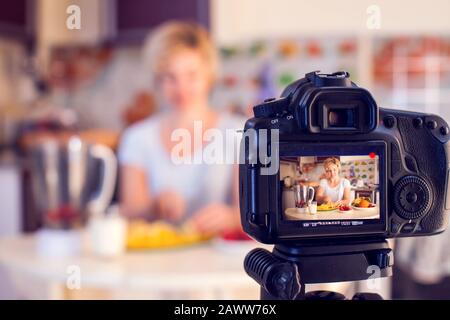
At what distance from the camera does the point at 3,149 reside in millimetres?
2766

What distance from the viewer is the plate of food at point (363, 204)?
412 mm

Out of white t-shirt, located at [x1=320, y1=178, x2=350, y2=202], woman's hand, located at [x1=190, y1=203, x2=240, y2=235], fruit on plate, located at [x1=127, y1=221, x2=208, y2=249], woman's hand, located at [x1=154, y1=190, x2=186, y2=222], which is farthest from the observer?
woman's hand, located at [x1=154, y1=190, x2=186, y2=222]

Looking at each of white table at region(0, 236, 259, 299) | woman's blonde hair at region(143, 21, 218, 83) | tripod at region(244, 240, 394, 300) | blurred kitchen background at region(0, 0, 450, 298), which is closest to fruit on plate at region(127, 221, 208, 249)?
white table at region(0, 236, 259, 299)

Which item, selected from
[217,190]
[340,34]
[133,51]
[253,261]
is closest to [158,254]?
[217,190]

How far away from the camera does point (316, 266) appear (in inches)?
16.3

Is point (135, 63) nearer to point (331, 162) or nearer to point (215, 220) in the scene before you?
point (215, 220)

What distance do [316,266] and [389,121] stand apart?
123 mm

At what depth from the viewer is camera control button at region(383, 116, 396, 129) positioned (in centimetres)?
44

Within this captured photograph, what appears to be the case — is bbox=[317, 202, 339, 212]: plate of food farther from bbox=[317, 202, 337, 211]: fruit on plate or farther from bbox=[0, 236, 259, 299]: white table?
bbox=[0, 236, 259, 299]: white table

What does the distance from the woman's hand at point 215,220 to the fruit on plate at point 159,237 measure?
0.05 metres

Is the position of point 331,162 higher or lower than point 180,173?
higher

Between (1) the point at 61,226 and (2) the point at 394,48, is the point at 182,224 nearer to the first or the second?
(1) the point at 61,226

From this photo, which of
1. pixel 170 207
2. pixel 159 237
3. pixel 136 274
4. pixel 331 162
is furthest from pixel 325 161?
pixel 170 207

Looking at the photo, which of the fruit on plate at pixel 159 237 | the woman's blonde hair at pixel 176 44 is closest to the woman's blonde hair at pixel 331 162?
the fruit on plate at pixel 159 237
